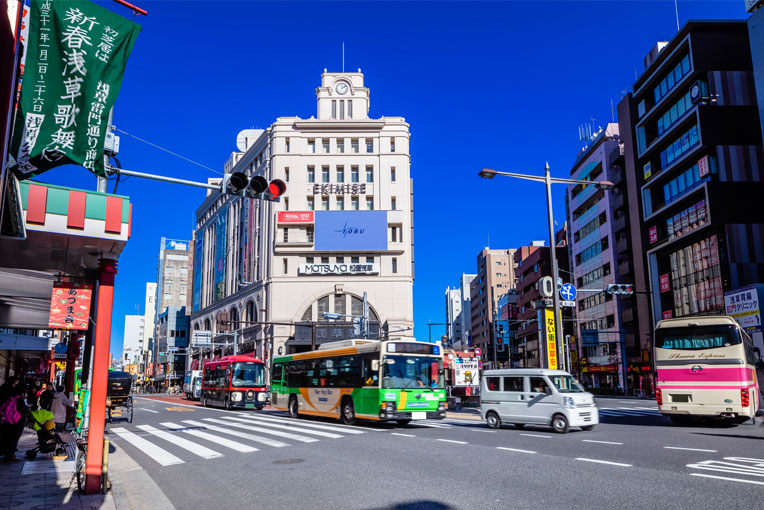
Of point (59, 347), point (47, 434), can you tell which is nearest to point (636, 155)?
point (59, 347)

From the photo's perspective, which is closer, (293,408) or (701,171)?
(293,408)

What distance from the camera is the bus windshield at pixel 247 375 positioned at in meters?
33.4

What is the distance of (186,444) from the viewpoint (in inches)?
608

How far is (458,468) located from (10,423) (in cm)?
958

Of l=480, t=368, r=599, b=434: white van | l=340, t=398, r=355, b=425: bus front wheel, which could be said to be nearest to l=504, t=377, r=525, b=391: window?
l=480, t=368, r=599, b=434: white van

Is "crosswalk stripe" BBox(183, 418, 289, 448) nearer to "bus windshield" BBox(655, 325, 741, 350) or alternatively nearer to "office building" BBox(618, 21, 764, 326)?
"bus windshield" BBox(655, 325, 741, 350)

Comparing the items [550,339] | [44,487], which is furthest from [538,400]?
[44,487]

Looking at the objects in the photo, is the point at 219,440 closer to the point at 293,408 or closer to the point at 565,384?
the point at 293,408

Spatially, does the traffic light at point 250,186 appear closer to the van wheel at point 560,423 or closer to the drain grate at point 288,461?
the drain grate at point 288,461

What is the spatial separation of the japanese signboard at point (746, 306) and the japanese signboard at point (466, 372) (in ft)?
58.8

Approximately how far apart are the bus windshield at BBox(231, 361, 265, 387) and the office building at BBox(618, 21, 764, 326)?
32660 mm

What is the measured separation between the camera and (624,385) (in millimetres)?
58312

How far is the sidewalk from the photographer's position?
25.8 ft

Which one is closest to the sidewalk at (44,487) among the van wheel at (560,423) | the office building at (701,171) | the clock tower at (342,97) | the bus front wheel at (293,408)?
the van wheel at (560,423)
